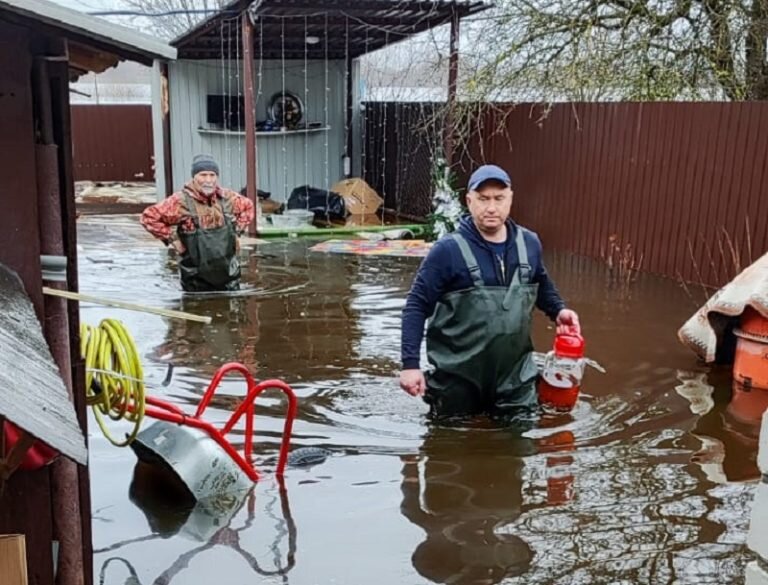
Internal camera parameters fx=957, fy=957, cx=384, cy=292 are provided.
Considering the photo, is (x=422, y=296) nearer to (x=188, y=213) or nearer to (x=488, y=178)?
(x=488, y=178)

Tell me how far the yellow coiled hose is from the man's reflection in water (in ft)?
4.36

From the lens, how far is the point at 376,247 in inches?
523

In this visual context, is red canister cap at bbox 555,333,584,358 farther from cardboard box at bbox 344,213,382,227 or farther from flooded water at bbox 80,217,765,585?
cardboard box at bbox 344,213,382,227

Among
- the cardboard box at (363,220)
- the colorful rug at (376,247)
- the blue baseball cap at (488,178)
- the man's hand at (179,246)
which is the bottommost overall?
the colorful rug at (376,247)

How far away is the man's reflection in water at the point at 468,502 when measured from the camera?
3.90 m

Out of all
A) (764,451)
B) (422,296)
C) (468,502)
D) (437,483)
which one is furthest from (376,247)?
(764,451)

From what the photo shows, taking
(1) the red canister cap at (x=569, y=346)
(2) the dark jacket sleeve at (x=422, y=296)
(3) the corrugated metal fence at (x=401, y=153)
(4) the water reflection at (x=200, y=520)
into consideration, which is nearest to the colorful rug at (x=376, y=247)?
(3) the corrugated metal fence at (x=401, y=153)

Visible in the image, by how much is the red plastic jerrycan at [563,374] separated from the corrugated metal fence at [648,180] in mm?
4817

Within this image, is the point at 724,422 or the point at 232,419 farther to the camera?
the point at 724,422

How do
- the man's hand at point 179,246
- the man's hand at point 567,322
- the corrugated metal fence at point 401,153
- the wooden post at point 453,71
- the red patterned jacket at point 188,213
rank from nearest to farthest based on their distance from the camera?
the man's hand at point 567,322, the red patterned jacket at point 188,213, the man's hand at point 179,246, the wooden post at point 453,71, the corrugated metal fence at point 401,153

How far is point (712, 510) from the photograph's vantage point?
443 cm

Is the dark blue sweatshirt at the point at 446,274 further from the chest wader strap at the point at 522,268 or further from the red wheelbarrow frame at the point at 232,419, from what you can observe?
the red wheelbarrow frame at the point at 232,419

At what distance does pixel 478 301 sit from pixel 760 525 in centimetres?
277

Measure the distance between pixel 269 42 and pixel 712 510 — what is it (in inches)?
562
